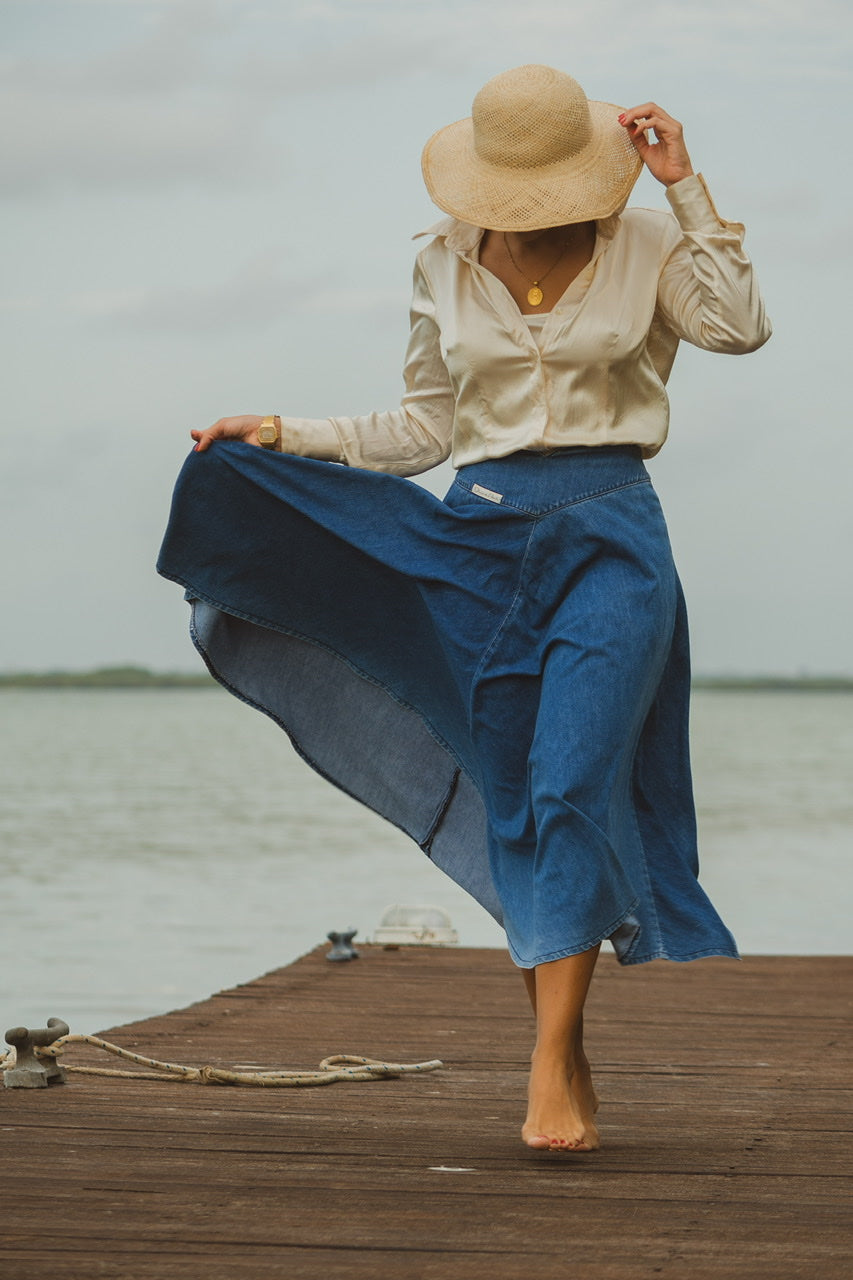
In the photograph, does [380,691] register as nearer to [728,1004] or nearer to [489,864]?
[489,864]

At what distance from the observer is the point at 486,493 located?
3.51 m

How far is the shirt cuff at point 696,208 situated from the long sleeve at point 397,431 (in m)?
0.61

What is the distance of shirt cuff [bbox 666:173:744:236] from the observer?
3367 millimetres

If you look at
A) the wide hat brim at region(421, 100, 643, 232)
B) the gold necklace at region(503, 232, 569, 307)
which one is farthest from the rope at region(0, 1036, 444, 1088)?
the wide hat brim at region(421, 100, 643, 232)

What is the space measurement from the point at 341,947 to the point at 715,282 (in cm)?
376

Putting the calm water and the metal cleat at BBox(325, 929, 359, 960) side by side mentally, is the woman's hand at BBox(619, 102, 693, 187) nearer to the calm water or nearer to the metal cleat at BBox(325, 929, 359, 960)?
the metal cleat at BBox(325, 929, 359, 960)

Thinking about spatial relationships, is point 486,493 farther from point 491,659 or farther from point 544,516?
point 491,659

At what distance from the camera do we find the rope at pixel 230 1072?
3.91 meters

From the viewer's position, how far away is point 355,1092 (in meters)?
3.93

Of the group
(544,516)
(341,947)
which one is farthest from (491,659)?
(341,947)

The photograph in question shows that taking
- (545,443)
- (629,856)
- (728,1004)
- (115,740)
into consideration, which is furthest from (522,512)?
(115,740)

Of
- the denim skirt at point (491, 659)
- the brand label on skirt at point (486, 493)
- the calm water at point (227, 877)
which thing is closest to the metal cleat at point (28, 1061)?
the denim skirt at point (491, 659)

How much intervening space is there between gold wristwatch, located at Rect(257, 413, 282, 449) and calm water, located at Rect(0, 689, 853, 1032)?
4.60 meters

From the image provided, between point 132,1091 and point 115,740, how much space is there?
49976mm
